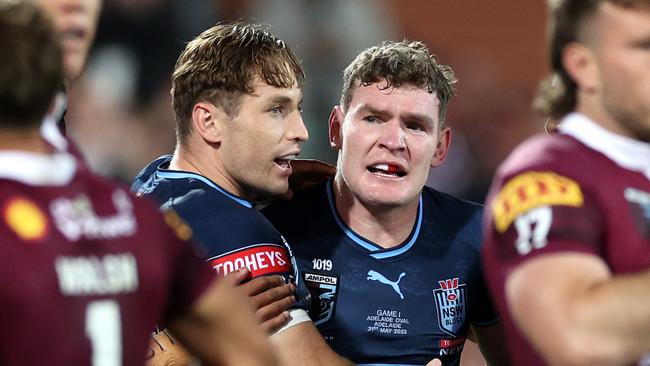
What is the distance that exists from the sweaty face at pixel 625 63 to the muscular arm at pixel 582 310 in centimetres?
34

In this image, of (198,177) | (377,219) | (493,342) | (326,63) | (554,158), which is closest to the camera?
(554,158)

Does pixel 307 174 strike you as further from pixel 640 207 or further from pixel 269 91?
pixel 640 207

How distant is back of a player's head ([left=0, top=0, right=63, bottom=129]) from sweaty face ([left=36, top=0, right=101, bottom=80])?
22.4 inches

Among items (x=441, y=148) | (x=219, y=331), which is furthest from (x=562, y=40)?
(x=441, y=148)

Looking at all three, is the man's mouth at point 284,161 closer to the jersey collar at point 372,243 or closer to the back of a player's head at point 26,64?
the jersey collar at point 372,243

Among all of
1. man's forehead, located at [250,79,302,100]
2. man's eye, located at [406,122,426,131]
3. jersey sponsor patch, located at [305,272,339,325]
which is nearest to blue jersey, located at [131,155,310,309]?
jersey sponsor patch, located at [305,272,339,325]

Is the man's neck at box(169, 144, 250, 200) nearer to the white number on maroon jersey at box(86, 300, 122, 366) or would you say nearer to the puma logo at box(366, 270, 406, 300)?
the puma logo at box(366, 270, 406, 300)

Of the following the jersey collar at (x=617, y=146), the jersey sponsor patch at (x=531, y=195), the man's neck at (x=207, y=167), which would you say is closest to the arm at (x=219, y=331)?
the jersey sponsor patch at (x=531, y=195)

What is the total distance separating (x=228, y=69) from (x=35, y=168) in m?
1.91

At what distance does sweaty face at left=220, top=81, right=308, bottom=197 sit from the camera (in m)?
3.86

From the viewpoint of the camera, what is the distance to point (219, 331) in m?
2.13

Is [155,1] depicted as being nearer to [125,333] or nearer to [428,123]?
[428,123]

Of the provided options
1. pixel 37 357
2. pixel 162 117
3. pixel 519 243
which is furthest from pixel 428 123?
pixel 162 117

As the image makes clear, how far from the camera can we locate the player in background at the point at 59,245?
1.86 m
